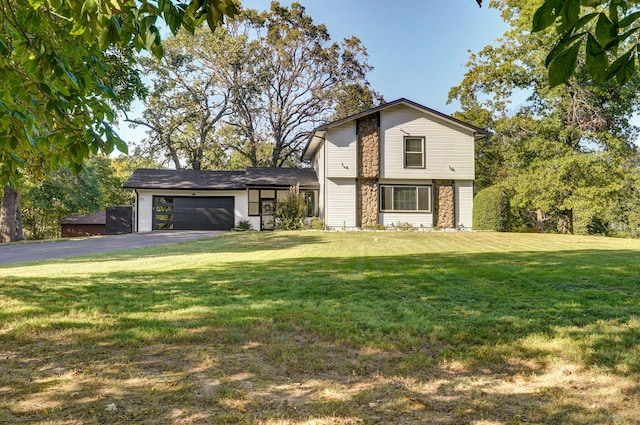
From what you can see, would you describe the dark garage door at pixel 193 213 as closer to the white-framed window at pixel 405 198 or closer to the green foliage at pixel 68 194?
the green foliage at pixel 68 194

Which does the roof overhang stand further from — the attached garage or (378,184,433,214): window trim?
(378,184,433,214): window trim

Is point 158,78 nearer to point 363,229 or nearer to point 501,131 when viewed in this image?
point 363,229

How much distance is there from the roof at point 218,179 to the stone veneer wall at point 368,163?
11.0ft

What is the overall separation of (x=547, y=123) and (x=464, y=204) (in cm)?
631

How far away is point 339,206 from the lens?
20.7 meters

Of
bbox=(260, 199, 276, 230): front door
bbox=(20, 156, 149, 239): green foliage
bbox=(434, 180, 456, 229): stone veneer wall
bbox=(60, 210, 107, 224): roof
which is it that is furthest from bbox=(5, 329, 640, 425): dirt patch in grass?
bbox=(60, 210, 107, 224): roof

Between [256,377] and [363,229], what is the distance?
58.4 ft

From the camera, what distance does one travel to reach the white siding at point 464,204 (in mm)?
21031

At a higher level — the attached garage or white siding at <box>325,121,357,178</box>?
white siding at <box>325,121,357,178</box>

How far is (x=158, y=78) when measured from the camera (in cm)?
2998

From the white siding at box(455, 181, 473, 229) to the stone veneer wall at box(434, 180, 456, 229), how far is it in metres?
0.26

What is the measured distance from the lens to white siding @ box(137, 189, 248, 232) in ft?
76.5

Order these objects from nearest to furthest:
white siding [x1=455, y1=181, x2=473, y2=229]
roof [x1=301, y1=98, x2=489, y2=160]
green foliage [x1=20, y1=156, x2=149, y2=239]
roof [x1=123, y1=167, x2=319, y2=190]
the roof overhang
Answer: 1. roof [x1=301, y1=98, x2=489, y2=160]
2. the roof overhang
3. white siding [x1=455, y1=181, x2=473, y2=229]
4. green foliage [x1=20, y1=156, x2=149, y2=239]
5. roof [x1=123, y1=167, x2=319, y2=190]

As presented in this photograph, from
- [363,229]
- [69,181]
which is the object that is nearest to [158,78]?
[69,181]
